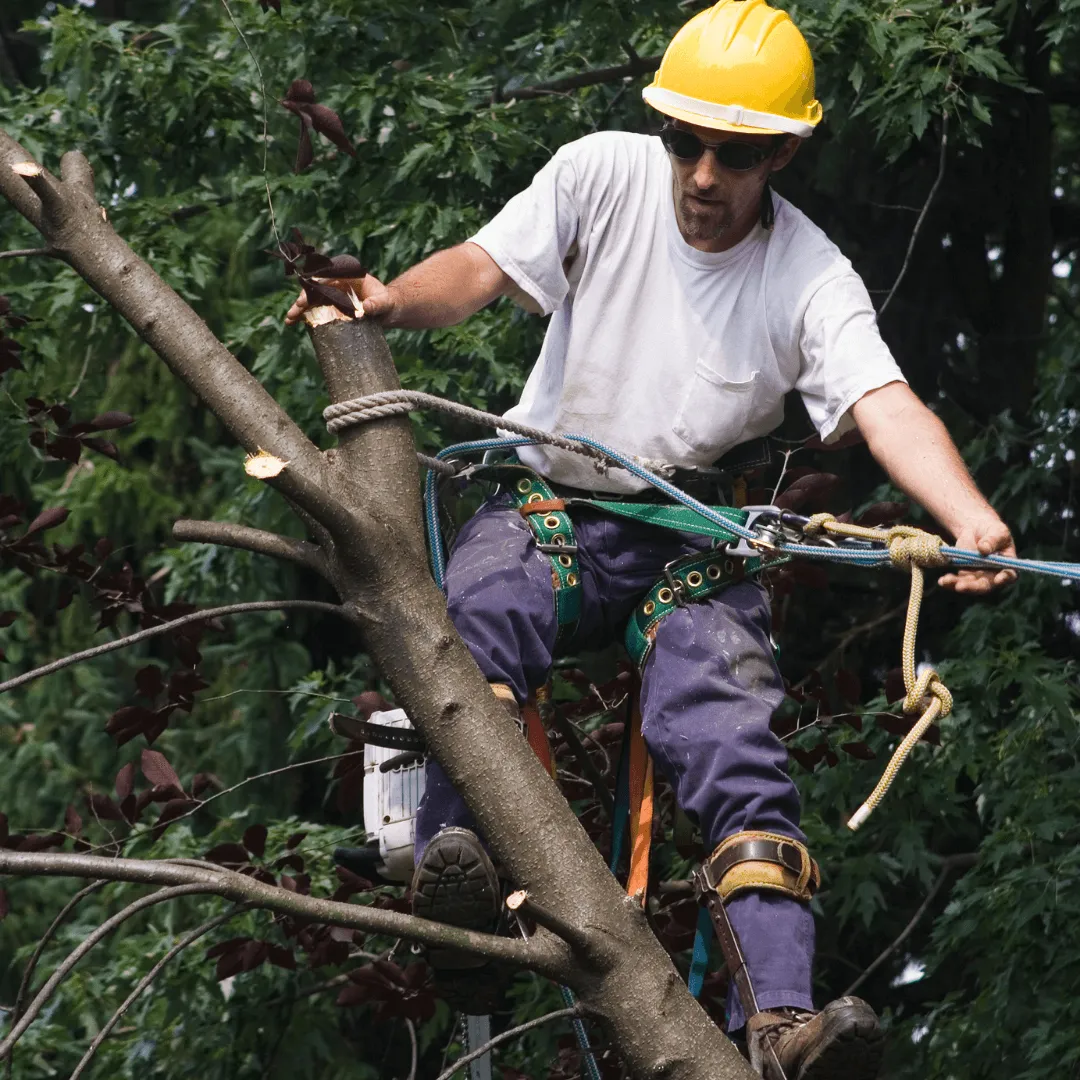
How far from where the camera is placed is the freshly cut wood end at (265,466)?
2.84 meters

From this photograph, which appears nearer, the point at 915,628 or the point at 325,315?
the point at 915,628

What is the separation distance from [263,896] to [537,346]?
333 centimetres

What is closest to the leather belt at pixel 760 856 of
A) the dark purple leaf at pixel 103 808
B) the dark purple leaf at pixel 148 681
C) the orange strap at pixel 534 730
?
the orange strap at pixel 534 730

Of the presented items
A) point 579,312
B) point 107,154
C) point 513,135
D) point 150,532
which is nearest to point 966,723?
point 513,135

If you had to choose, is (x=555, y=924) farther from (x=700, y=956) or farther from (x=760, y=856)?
(x=700, y=956)

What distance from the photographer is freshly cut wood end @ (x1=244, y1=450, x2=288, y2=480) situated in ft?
9.33

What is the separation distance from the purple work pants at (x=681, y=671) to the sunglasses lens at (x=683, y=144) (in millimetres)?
612

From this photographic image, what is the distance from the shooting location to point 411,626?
2.91 m

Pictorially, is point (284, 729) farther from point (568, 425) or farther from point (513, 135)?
point (568, 425)

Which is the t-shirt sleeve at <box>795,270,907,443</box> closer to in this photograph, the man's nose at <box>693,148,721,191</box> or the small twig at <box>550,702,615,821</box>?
the man's nose at <box>693,148,721,191</box>

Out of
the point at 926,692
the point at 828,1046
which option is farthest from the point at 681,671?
the point at 828,1046

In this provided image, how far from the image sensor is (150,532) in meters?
8.42

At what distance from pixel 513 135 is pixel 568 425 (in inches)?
91.8

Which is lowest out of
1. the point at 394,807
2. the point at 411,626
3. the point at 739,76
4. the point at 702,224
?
the point at 394,807
